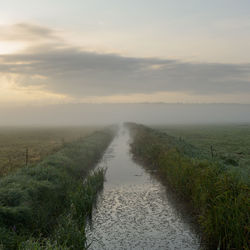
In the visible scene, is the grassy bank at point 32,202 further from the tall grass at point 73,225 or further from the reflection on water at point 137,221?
the reflection on water at point 137,221

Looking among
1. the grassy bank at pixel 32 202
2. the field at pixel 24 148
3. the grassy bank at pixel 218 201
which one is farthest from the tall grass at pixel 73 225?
the field at pixel 24 148

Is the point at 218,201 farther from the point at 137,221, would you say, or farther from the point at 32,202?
the point at 32,202

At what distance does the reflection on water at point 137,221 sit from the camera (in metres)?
9.76

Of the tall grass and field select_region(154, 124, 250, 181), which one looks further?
field select_region(154, 124, 250, 181)

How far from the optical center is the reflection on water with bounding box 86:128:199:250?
976cm

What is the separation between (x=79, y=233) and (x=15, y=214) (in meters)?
2.36

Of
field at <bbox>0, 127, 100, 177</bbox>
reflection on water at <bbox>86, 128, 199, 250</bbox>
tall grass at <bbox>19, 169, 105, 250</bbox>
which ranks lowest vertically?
field at <bbox>0, 127, 100, 177</bbox>

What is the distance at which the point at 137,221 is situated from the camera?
11672mm

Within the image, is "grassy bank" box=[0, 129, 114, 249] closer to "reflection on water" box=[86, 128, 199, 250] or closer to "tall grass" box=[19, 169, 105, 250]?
"tall grass" box=[19, 169, 105, 250]

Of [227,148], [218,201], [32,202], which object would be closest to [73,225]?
[32,202]

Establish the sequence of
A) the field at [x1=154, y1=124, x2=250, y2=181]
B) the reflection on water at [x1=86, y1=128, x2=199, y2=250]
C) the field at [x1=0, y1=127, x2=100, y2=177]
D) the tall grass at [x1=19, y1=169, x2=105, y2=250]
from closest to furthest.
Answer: the tall grass at [x1=19, y1=169, x2=105, y2=250], the reflection on water at [x1=86, y1=128, x2=199, y2=250], the field at [x1=154, y1=124, x2=250, y2=181], the field at [x1=0, y1=127, x2=100, y2=177]

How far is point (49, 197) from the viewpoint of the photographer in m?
12.3

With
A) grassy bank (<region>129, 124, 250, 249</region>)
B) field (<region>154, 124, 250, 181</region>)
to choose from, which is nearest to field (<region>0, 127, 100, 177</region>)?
grassy bank (<region>129, 124, 250, 249</region>)

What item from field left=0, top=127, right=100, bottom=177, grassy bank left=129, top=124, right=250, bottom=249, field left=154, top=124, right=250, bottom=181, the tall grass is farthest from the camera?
field left=0, top=127, right=100, bottom=177
